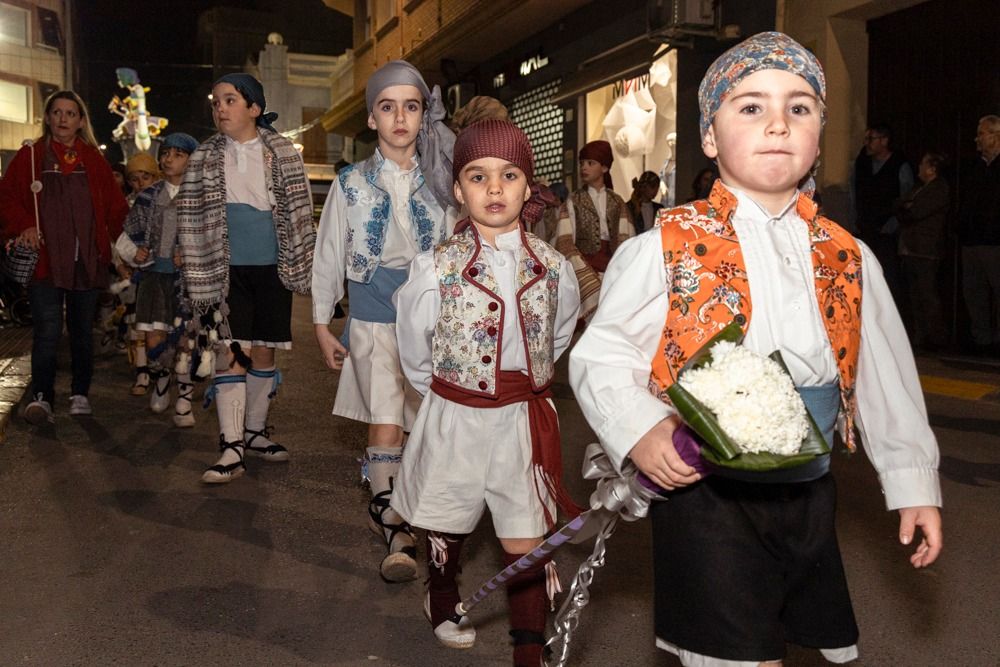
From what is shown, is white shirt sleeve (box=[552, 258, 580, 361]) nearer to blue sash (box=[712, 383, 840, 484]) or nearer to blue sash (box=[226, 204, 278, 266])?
blue sash (box=[712, 383, 840, 484])

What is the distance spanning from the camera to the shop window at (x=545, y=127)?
19.5m

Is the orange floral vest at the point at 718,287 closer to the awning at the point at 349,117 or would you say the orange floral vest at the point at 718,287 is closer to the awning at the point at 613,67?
Result: the awning at the point at 613,67

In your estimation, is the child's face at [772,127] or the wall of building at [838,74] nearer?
the child's face at [772,127]

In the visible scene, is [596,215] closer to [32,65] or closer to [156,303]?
[156,303]

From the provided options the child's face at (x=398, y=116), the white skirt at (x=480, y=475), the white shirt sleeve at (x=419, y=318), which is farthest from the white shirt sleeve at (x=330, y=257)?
the white skirt at (x=480, y=475)

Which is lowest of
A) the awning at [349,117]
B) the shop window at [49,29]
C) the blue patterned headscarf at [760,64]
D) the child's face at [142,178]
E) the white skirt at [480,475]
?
the white skirt at [480,475]

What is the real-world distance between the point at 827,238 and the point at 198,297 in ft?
15.0

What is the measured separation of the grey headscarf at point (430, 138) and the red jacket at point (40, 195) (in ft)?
13.5

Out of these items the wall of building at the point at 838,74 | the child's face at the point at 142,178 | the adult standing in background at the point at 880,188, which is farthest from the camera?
the wall of building at the point at 838,74

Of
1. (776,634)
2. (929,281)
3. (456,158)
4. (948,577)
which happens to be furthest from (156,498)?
(929,281)

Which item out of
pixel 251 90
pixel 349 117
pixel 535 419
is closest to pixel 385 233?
pixel 535 419

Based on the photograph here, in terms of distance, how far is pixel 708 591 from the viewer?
2.41 metres

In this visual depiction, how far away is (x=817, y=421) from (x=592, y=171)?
321 inches

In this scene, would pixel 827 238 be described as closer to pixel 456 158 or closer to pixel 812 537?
pixel 812 537
